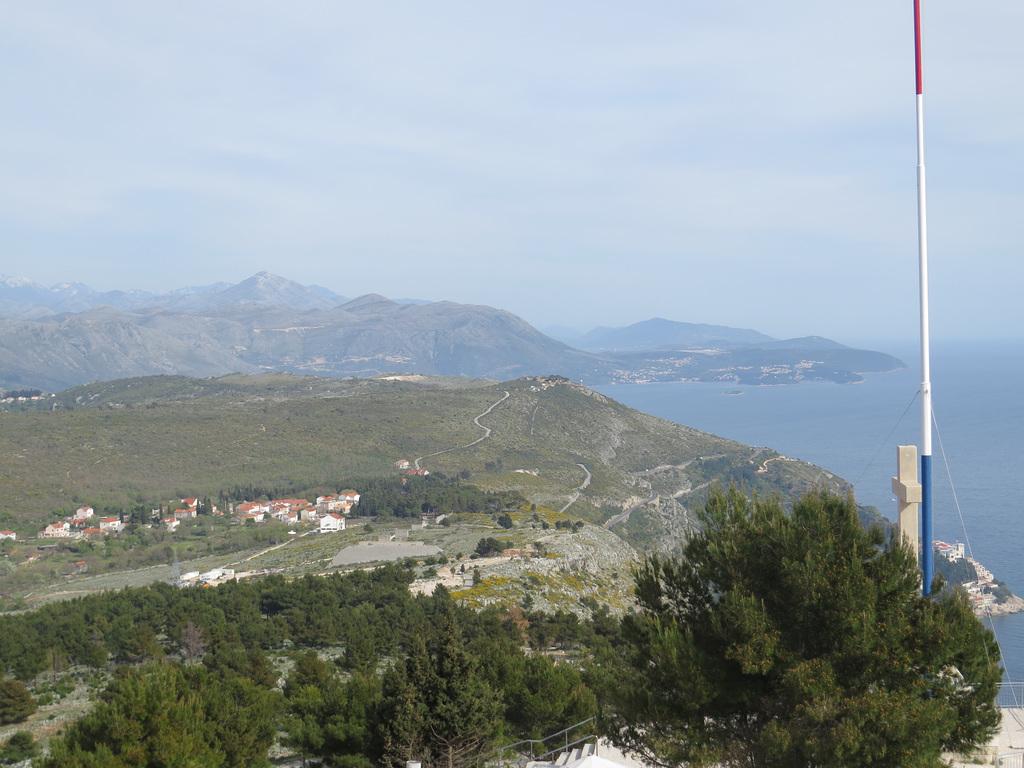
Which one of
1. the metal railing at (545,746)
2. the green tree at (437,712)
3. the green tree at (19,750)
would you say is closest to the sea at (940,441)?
the metal railing at (545,746)

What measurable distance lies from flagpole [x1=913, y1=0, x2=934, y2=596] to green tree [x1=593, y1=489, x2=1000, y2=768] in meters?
0.90

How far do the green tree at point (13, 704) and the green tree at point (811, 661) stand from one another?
644 inches

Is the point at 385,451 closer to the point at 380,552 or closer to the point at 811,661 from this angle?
the point at 380,552

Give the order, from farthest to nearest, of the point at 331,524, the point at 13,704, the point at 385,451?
1. the point at 385,451
2. the point at 331,524
3. the point at 13,704

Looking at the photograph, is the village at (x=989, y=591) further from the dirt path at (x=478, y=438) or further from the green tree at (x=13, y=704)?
the dirt path at (x=478, y=438)

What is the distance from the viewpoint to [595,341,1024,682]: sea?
57.9 metres

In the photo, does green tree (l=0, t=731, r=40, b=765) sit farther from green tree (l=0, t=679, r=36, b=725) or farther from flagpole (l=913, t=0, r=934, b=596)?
flagpole (l=913, t=0, r=934, b=596)

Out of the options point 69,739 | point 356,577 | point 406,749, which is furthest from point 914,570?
point 356,577

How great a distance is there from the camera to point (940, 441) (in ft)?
41.0

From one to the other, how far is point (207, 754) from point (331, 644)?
625 inches

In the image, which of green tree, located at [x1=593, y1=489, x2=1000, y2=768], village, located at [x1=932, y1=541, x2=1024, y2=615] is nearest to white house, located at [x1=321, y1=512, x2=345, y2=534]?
village, located at [x1=932, y1=541, x2=1024, y2=615]

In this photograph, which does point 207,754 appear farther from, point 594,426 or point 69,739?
point 594,426

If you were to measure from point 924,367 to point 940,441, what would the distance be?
4230 millimetres

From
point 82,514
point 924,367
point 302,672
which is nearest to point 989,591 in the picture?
point 302,672
